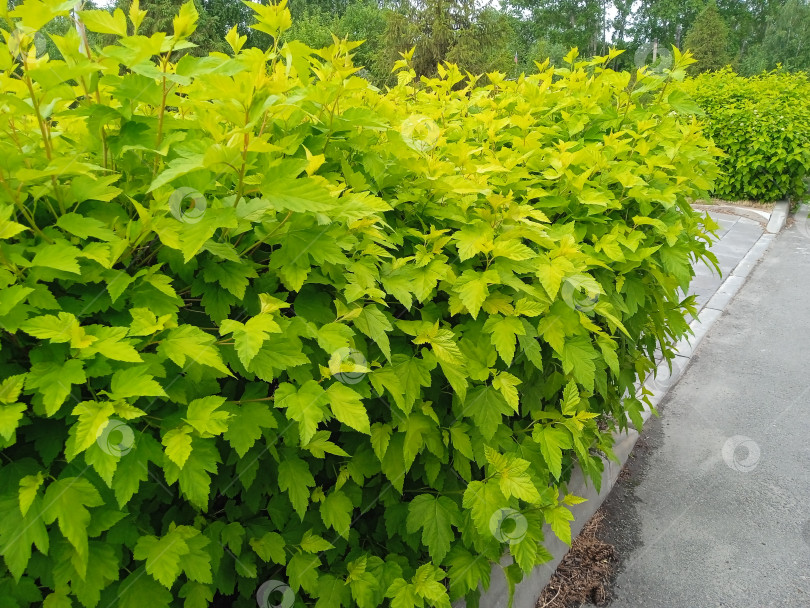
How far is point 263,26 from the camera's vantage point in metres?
1.50

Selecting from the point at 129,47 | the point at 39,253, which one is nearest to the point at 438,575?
the point at 39,253

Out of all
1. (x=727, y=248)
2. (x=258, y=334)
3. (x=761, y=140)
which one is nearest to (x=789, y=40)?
(x=761, y=140)

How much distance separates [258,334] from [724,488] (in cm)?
339

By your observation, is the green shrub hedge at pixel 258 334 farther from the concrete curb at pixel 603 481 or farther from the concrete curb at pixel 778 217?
the concrete curb at pixel 778 217

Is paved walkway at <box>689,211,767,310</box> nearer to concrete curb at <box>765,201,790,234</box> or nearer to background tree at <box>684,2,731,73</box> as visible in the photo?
concrete curb at <box>765,201,790,234</box>

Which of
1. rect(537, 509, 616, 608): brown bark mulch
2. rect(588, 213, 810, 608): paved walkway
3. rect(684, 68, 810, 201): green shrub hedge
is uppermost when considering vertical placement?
rect(684, 68, 810, 201): green shrub hedge

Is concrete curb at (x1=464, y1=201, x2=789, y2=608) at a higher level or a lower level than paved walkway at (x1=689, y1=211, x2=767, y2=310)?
higher

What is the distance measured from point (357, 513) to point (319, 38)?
3156cm

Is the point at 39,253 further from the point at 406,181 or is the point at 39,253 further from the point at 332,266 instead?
the point at 406,181

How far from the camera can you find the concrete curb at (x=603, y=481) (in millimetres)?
2383

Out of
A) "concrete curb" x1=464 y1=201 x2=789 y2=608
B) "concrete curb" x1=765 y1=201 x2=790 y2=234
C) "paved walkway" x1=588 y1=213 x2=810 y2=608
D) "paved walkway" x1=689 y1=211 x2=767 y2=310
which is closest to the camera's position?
"concrete curb" x1=464 y1=201 x2=789 y2=608

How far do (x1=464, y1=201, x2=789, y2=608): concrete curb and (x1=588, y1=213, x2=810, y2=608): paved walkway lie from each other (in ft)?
0.30

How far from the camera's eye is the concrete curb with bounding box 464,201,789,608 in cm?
238

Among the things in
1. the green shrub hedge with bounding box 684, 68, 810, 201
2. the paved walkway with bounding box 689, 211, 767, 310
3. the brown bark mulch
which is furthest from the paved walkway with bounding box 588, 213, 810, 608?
the green shrub hedge with bounding box 684, 68, 810, 201
